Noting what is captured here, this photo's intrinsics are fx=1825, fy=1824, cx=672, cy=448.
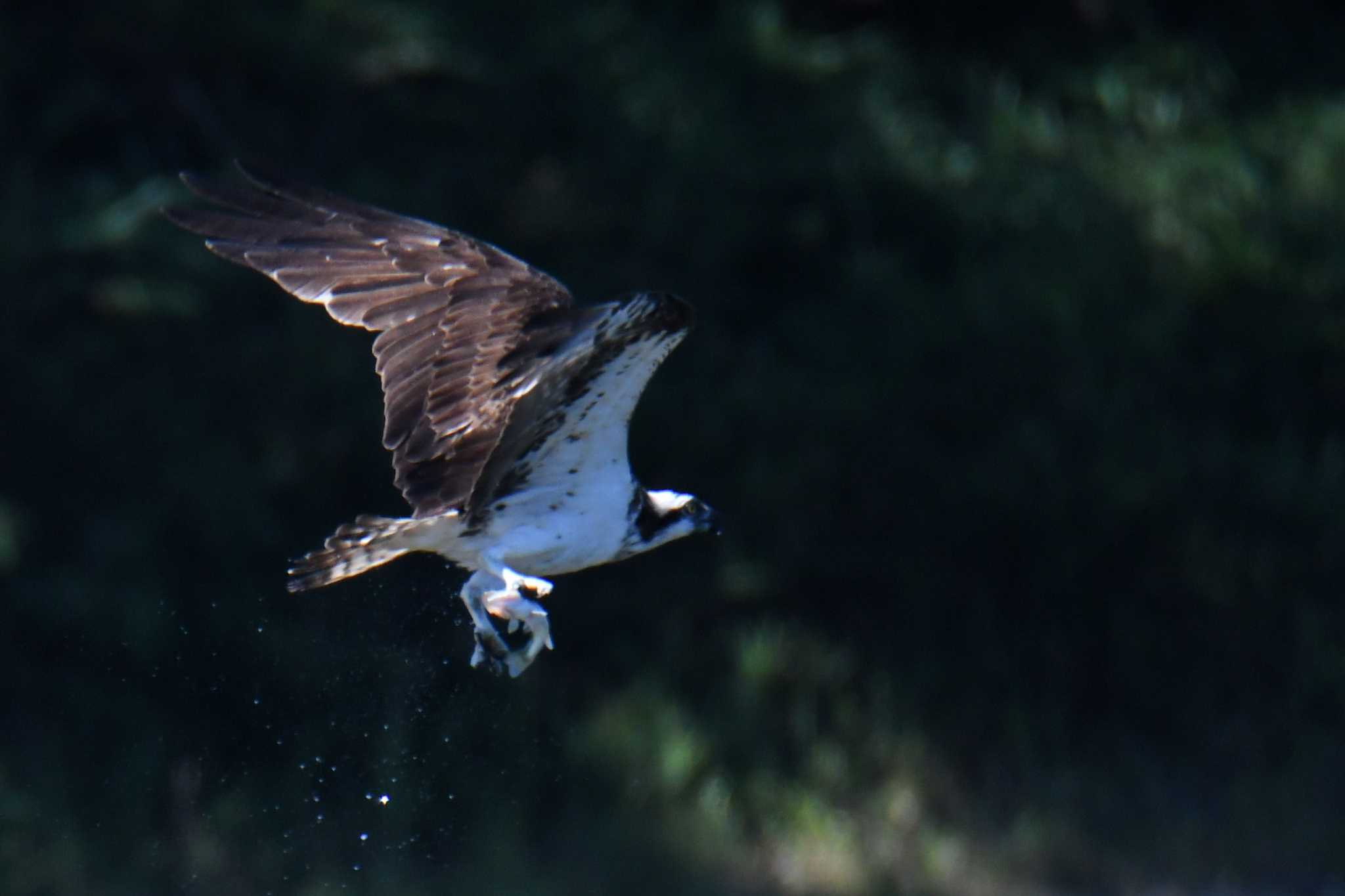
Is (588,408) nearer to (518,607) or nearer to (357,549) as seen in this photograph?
(518,607)

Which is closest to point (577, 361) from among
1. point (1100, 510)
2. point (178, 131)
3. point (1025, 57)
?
point (178, 131)

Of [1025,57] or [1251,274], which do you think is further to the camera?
[1025,57]

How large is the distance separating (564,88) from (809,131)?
4.35 ft

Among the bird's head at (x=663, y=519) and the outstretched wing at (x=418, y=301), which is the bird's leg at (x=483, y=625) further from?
the bird's head at (x=663, y=519)

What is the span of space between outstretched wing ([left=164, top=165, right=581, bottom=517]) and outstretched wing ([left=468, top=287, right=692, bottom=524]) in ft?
0.18

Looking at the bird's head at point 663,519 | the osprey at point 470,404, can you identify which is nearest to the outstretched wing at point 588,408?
the osprey at point 470,404

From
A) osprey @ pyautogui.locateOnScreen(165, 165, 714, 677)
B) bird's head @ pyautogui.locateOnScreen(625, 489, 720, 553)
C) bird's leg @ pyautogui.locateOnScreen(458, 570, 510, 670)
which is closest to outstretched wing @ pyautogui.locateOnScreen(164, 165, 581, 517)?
osprey @ pyautogui.locateOnScreen(165, 165, 714, 677)

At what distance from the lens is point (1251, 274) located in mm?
9750

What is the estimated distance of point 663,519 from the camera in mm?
4914

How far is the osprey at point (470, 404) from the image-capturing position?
4398mm

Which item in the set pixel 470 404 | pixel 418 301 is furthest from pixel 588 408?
pixel 418 301

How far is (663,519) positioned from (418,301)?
88 centimetres

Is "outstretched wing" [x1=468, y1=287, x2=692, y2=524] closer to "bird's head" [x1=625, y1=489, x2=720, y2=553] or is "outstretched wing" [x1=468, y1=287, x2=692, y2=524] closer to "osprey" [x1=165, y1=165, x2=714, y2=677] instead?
"osprey" [x1=165, y1=165, x2=714, y2=677]

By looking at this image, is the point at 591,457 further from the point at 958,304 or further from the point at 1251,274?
the point at 1251,274
